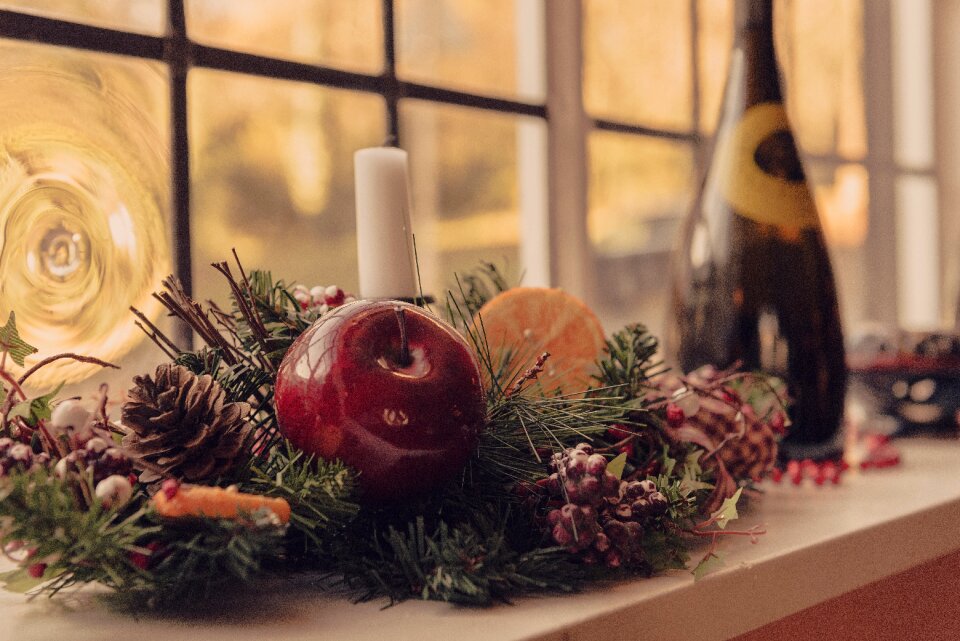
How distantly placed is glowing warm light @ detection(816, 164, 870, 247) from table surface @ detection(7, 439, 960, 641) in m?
1.16

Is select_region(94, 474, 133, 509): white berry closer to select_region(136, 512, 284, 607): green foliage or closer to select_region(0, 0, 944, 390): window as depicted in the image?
select_region(136, 512, 284, 607): green foliage

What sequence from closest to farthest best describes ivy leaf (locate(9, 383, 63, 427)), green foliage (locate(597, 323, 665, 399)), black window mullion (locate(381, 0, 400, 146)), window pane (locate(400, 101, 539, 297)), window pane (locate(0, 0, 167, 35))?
1. ivy leaf (locate(9, 383, 63, 427))
2. green foliage (locate(597, 323, 665, 399))
3. window pane (locate(0, 0, 167, 35))
4. black window mullion (locate(381, 0, 400, 146))
5. window pane (locate(400, 101, 539, 297))

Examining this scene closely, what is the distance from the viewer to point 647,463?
554mm

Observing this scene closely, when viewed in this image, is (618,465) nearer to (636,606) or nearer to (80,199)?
(636,606)

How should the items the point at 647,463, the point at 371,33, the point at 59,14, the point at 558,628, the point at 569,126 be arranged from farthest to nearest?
the point at 569,126 < the point at 371,33 < the point at 59,14 < the point at 647,463 < the point at 558,628

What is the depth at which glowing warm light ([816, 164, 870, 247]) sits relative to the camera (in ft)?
5.50

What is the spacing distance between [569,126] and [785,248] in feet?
1.43

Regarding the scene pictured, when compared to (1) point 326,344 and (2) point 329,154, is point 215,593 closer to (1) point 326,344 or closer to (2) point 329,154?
Result: (1) point 326,344

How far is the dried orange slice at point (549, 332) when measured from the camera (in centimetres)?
63

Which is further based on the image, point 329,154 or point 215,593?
point 329,154

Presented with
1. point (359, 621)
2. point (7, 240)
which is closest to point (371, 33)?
point (7, 240)

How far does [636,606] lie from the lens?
1.35 feet

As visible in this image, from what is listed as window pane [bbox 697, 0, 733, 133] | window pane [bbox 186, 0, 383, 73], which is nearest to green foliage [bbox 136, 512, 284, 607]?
window pane [bbox 697, 0, 733, 133]

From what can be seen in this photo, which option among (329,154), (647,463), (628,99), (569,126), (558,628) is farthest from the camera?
(329,154)
